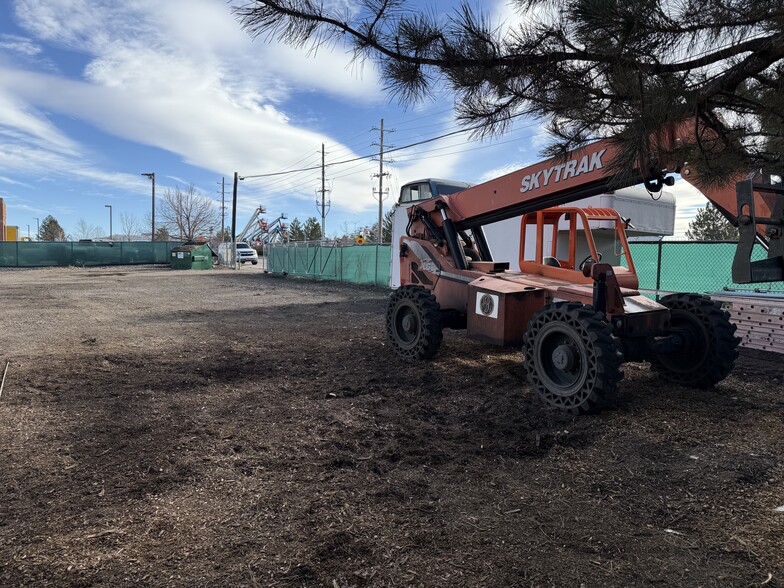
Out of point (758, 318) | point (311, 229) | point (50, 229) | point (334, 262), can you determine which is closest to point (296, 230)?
point (311, 229)

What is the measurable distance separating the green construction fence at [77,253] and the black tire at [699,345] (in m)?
40.3

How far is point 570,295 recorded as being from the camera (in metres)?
5.83

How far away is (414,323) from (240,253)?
124 feet

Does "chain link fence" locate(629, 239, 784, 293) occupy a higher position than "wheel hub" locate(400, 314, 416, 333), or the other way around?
"chain link fence" locate(629, 239, 784, 293)

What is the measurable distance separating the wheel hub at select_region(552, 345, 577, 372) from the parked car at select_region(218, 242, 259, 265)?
116ft

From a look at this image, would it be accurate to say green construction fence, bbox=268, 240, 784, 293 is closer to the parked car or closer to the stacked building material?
Result: the stacked building material

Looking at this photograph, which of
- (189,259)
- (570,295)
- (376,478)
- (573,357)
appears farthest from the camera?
(189,259)

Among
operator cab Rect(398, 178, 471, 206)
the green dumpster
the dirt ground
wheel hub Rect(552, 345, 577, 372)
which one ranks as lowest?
the dirt ground

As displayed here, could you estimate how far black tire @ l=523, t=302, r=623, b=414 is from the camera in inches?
185

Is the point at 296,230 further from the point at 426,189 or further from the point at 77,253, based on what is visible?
the point at 426,189

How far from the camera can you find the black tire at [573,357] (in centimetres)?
471

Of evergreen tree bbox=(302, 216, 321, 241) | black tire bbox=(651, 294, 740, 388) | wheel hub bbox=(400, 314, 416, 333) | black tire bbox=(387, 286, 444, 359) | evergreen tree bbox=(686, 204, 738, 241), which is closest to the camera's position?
black tire bbox=(651, 294, 740, 388)

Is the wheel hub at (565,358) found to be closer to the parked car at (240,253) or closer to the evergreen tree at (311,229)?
the parked car at (240,253)

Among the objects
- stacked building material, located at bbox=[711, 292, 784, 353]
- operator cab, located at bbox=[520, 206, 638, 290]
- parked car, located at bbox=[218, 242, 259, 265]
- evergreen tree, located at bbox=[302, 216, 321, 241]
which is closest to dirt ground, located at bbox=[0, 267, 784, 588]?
stacked building material, located at bbox=[711, 292, 784, 353]
